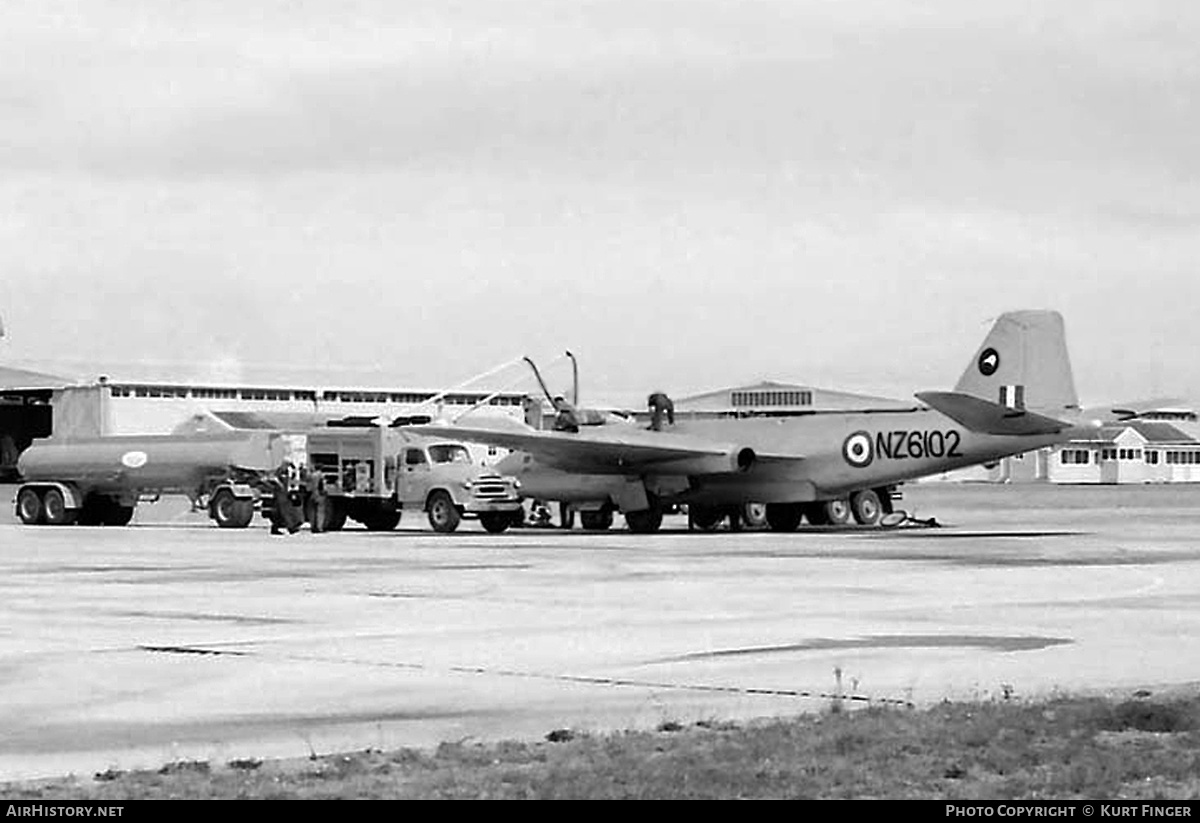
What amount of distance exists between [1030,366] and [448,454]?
13.7m

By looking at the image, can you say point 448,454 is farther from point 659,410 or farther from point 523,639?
point 523,639

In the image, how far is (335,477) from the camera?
5038 centimetres

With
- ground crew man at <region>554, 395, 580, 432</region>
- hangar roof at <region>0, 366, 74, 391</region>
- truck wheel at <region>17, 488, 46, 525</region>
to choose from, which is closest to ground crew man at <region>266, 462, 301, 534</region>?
ground crew man at <region>554, 395, 580, 432</region>

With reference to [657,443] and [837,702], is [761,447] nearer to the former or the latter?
[657,443]

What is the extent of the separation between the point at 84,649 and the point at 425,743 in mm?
6544

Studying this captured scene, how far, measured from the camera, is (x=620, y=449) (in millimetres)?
46250

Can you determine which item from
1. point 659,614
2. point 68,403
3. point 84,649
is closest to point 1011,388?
point 659,614

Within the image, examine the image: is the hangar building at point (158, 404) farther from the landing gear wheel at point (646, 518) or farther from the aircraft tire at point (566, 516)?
the landing gear wheel at point (646, 518)

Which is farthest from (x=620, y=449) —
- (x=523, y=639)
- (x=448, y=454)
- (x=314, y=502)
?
(x=523, y=639)

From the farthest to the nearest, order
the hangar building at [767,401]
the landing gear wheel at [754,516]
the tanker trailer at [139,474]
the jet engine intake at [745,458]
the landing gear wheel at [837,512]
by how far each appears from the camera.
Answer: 1. the hangar building at [767,401]
2. the tanker trailer at [139,474]
3. the landing gear wheel at [837,512]
4. the landing gear wheel at [754,516]
5. the jet engine intake at [745,458]

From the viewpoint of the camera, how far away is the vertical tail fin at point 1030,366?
43969 mm

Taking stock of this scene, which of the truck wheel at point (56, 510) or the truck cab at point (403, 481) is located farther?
the truck wheel at point (56, 510)

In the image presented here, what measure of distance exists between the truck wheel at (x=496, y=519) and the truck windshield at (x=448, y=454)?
182 cm

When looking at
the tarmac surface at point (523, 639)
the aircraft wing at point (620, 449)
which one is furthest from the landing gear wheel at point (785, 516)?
the tarmac surface at point (523, 639)
